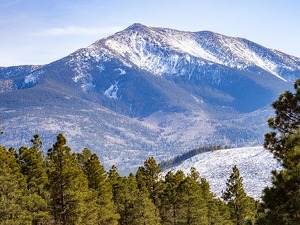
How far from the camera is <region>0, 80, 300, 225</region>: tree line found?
25.0 meters

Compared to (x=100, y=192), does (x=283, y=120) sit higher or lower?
higher

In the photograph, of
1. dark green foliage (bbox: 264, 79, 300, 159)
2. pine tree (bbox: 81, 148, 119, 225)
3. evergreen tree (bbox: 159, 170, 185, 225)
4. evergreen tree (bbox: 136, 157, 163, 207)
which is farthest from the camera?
evergreen tree (bbox: 136, 157, 163, 207)

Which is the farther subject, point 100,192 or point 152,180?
point 152,180

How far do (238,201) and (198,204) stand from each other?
11.1 m

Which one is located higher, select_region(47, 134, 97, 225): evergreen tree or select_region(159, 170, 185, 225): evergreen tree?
select_region(47, 134, 97, 225): evergreen tree

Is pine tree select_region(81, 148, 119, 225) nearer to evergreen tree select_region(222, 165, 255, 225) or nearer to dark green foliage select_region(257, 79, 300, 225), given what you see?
evergreen tree select_region(222, 165, 255, 225)

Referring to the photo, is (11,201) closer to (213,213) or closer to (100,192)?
(100,192)

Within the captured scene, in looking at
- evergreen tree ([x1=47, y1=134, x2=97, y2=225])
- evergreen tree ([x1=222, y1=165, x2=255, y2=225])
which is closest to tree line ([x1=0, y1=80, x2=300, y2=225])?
evergreen tree ([x1=47, y1=134, x2=97, y2=225])

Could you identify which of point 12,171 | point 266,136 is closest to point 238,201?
point 12,171

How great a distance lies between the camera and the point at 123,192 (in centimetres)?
6066

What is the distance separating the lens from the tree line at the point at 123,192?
25.0 meters

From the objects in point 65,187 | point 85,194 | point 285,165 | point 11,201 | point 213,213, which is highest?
point 285,165

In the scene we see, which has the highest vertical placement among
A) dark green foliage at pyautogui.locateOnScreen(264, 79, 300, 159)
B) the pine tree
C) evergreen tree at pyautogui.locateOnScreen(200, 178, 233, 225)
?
dark green foliage at pyautogui.locateOnScreen(264, 79, 300, 159)

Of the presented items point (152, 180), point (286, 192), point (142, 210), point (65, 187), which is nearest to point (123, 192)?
point (142, 210)
